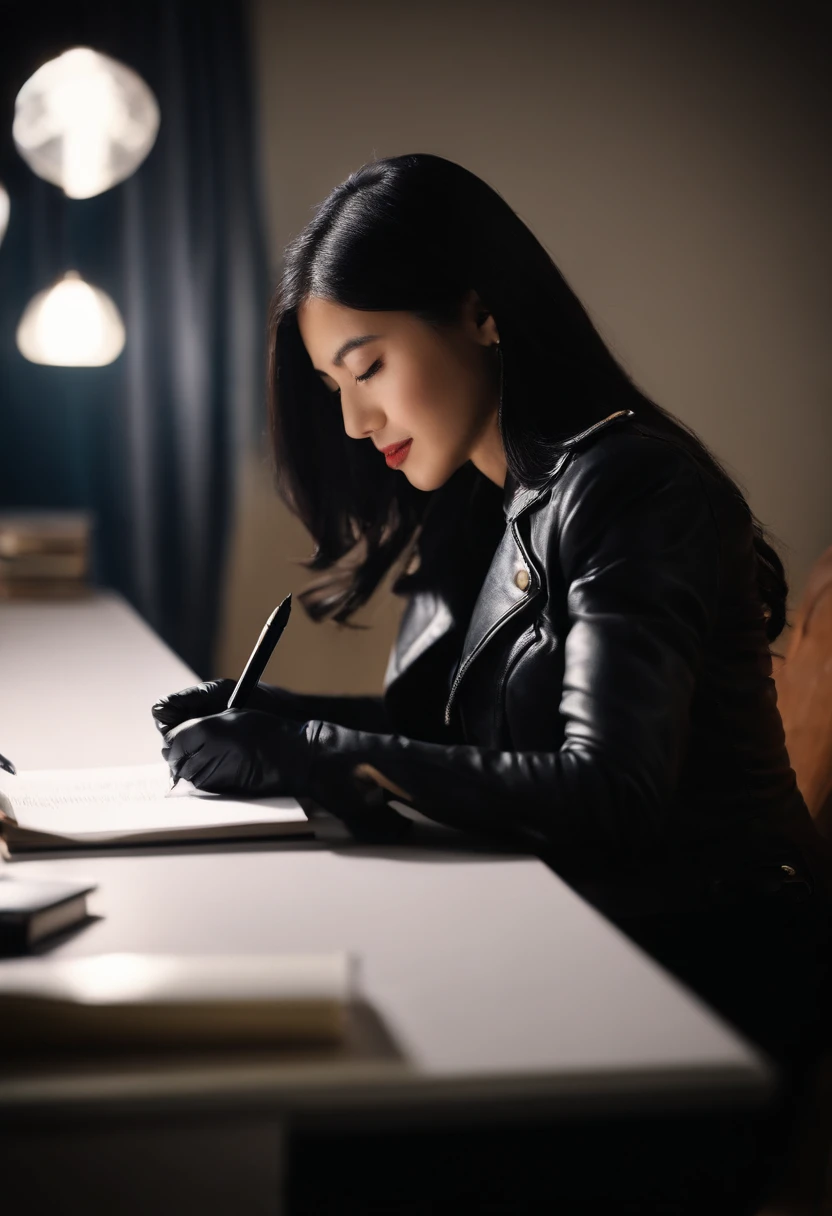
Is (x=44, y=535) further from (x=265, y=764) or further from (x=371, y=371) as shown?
(x=265, y=764)

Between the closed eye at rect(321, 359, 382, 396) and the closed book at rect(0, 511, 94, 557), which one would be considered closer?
the closed eye at rect(321, 359, 382, 396)

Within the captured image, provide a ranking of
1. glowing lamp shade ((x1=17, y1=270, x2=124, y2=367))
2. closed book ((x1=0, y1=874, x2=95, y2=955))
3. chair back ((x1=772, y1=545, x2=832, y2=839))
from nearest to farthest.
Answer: closed book ((x1=0, y1=874, x2=95, y2=955)) < chair back ((x1=772, y1=545, x2=832, y2=839)) < glowing lamp shade ((x1=17, y1=270, x2=124, y2=367))

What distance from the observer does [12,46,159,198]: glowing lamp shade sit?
1.93m

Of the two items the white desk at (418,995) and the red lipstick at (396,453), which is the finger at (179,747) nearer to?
the white desk at (418,995)

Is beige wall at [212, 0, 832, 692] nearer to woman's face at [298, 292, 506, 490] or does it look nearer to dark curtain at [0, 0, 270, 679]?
dark curtain at [0, 0, 270, 679]

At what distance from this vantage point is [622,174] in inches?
134

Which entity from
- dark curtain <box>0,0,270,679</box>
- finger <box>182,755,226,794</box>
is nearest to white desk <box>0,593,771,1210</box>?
finger <box>182,755,226,794</box>

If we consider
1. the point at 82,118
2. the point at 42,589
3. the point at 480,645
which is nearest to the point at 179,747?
the point at 480,645

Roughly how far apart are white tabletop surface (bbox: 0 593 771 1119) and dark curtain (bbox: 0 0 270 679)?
2.36 metres

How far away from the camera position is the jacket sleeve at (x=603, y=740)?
3.22ft

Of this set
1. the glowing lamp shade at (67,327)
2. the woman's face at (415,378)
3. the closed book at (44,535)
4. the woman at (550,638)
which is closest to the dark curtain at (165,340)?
the closed book at (44,535)

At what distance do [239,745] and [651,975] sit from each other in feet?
1.50

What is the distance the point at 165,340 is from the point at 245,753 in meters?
2.38

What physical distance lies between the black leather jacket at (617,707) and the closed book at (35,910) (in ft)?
0.87
